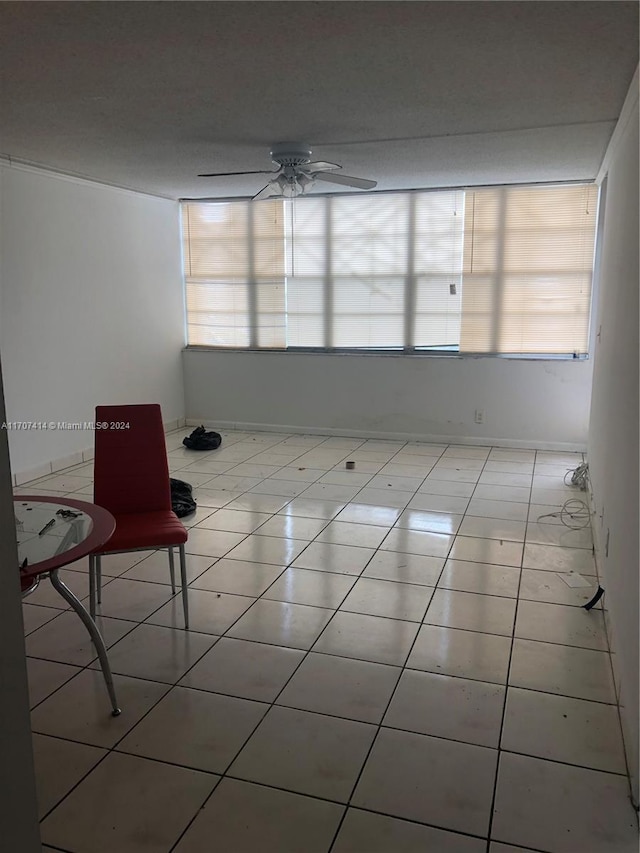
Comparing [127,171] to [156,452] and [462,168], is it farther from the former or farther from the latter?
[156,452]

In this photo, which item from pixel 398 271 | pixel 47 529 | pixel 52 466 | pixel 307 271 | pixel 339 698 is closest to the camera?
pixel 47 529

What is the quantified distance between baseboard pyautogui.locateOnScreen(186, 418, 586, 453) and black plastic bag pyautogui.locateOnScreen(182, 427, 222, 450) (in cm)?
68

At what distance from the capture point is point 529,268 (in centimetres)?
560

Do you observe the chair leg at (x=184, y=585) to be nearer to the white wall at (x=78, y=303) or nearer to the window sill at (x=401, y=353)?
the white wall at (x=78, y=303)

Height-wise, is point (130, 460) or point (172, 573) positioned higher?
point (130, 460)

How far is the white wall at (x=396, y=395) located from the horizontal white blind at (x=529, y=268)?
0.25 metres

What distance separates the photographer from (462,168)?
4848 mm

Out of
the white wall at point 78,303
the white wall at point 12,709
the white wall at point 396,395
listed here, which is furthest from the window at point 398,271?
the white wall at point 12,709

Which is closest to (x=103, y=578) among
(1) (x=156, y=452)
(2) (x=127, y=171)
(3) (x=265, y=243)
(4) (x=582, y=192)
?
(1) (x=156, y=452)

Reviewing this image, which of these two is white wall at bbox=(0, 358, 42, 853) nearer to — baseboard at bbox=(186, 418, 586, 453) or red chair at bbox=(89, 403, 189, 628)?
red chair at bbox=(89, 403, 189, 628)

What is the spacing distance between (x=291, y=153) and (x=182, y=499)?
2.27 meters

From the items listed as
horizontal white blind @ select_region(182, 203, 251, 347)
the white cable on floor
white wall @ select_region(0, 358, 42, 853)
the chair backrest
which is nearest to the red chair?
Result: the chair backrest

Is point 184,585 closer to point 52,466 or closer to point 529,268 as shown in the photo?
point 52,466

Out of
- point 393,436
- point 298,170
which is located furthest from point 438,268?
point 298,170
